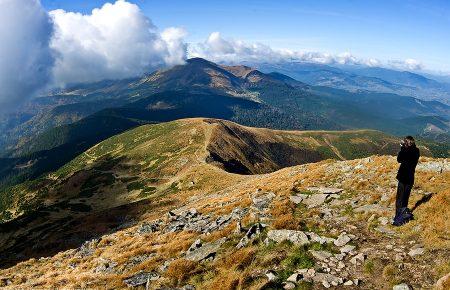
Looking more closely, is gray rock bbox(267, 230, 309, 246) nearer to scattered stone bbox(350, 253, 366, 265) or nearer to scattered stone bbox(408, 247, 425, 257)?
scattered stone bbox(350, 253, 366, 265)

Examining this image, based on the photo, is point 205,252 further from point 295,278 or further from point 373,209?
point 373,209

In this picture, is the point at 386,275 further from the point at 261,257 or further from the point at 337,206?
the point at 337,206

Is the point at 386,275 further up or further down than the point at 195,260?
further up

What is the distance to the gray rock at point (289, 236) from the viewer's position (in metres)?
20.5

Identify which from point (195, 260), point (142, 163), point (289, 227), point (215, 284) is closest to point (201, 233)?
point (195, 260)

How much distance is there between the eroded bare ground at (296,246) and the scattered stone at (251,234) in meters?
0.09

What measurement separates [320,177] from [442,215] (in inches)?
673

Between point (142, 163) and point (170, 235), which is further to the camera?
point (142, 163)

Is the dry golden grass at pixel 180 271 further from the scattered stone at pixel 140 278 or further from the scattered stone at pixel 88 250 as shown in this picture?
the scattered stone at pixel 88 250

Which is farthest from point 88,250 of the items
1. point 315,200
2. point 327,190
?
point 327,190

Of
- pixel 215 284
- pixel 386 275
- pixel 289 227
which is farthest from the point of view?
pixel 289 227

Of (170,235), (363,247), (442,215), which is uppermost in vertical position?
(442,215)

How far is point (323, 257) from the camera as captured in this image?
1834 centimetres

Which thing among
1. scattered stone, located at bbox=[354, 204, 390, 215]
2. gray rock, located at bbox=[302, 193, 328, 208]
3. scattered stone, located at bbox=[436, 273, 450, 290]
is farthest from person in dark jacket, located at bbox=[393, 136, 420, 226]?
scattered stone, located at bbox=[436, 273, 450, 290]
